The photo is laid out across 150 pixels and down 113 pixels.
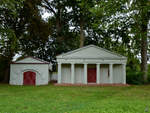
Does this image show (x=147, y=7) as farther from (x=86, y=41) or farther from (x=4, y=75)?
(x=4, y=75)

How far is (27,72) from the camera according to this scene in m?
20.3

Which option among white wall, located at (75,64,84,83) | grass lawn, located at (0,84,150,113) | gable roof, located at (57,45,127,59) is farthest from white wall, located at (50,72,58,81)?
grass lawn, located at (0,84,150,113)

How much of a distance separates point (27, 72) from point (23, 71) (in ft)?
1.64

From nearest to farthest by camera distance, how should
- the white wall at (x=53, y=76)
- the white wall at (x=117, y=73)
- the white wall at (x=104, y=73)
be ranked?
the white wall at (x=117, y=73) < the white wall at (x=104, y=73) < the white wall at (x=53, y=76)

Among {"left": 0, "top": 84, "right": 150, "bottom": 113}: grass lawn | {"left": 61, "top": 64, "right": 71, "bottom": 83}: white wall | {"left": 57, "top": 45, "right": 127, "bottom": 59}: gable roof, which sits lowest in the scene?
{"left": 0, "top": 84, "right": 150, "bottom": 113}: grass lawn

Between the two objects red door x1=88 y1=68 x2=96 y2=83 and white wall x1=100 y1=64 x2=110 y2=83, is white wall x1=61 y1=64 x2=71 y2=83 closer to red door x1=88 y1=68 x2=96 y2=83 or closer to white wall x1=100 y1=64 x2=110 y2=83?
red door x1=88 y1=68 x2=96 y2=83

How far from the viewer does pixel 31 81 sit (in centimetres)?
2027

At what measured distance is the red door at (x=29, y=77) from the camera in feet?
66.2

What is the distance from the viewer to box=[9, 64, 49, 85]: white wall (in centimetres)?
2011

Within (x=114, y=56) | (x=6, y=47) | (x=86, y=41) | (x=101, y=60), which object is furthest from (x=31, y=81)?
(x=86, y=41)

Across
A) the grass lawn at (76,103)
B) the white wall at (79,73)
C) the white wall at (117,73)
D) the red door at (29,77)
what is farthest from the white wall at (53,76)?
the grass lawn at (76,103)

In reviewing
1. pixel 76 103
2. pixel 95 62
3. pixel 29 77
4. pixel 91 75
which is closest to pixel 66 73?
pixel 91 75

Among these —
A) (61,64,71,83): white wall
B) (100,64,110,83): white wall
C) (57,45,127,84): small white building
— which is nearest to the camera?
(57,45,127,84): small white building

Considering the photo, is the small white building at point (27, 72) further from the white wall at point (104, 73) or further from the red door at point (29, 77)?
the white wall at point (104, 73)
